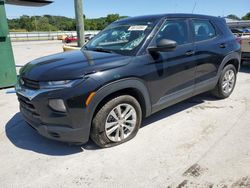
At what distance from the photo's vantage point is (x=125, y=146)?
126 inches

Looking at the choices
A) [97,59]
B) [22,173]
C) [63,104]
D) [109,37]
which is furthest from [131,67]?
[22,173]

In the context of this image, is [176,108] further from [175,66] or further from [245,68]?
[245,68]

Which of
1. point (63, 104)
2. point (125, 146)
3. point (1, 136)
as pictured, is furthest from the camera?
point (1, 136)

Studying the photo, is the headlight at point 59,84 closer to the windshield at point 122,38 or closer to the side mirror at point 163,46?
the windshield at point 122,38

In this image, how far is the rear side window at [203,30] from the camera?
408 cm

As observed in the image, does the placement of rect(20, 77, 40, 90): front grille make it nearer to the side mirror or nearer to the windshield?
the windshield

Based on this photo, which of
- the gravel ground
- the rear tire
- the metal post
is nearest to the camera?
the gravel ground

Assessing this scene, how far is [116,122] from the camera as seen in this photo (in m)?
3.13

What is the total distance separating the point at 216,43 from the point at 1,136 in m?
4.09

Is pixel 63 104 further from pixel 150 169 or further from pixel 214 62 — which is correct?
pixel 214 62

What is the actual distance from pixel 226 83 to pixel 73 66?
3.50m

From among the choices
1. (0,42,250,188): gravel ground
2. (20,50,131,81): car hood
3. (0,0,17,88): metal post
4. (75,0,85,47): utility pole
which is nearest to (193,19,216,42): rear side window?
(0,42,250,188): gravel ground

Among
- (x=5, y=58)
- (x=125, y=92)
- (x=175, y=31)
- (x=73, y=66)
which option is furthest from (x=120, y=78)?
(x=5, y=58)

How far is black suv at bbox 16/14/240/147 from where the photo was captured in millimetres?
2697
